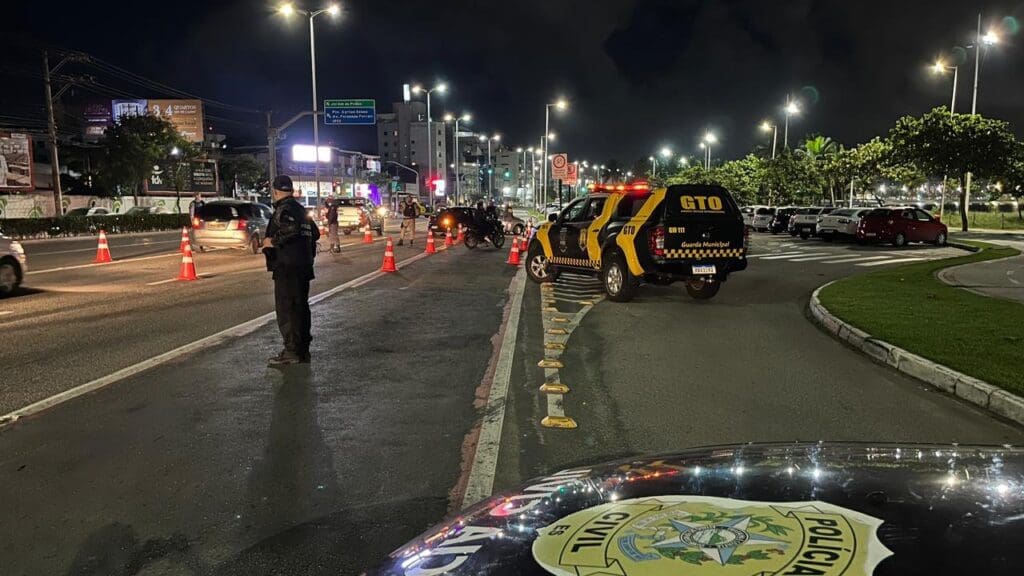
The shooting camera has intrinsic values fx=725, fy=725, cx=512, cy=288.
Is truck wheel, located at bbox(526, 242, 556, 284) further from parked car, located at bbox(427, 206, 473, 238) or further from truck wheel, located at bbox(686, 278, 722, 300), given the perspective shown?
parked car, located at bbox(427, 206, 473, 238)

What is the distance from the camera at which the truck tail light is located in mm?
12070

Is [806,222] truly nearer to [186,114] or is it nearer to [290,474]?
[290,474]

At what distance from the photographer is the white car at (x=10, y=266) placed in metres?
12.5

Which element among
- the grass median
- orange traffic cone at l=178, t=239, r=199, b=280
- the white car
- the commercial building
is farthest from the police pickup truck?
the commercial building

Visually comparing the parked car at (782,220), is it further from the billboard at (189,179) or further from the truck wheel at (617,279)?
the billboard at (189,179)

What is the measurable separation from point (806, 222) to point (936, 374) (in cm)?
3080

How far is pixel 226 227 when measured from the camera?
20.9m

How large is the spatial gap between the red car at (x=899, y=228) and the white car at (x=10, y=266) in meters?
28.1

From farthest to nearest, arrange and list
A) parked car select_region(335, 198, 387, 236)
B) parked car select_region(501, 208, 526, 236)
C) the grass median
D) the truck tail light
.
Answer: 1. parked car select_region(335, 198, 387, 236)
2. parked car select_region(501, 208, 526, 236)
3. the truck tail light
4. the grass median

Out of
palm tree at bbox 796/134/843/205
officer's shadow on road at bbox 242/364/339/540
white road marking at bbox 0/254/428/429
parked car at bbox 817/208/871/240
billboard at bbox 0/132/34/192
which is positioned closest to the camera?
officer's shadow on road at bbox 242/364/339/540

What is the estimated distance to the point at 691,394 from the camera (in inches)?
259

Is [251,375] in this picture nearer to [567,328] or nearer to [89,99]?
[567,328]

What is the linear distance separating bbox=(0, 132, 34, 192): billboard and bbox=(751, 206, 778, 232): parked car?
40.9 meters

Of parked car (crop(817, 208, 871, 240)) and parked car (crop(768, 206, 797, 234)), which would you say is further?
parked car (crop(768, 206, 797, 234))
